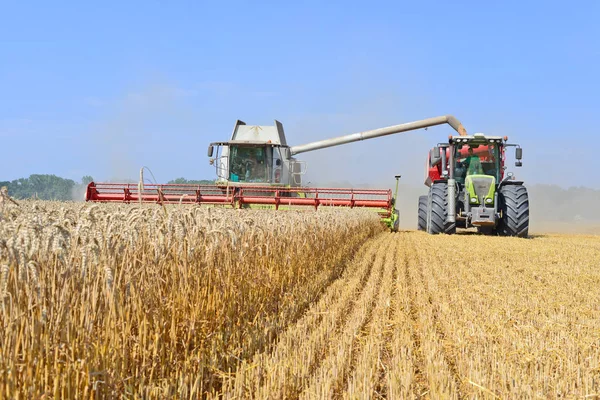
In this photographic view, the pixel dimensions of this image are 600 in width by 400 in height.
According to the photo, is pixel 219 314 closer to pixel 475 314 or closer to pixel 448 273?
pixel 475 314

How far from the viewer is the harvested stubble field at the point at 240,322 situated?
2.36 meters

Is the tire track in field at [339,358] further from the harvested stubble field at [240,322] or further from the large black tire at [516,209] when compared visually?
the large black tire at [516,209]

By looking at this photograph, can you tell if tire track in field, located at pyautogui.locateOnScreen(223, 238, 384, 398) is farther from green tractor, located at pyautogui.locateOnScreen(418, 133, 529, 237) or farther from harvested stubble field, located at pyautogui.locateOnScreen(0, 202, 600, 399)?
green tractor, located at pyautogui.locateOnScreen(418, 133, 529, 237)

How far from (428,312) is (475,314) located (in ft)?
1.33

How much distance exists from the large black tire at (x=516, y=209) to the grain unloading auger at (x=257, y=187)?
3325mm

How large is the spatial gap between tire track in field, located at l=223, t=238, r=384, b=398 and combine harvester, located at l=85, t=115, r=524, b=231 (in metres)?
7.67

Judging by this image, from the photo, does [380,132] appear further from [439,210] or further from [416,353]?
[416,353]

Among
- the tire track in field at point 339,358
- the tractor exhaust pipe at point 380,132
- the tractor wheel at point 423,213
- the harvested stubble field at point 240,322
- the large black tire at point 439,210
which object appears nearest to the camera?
the harvested stubble field at point 240,322

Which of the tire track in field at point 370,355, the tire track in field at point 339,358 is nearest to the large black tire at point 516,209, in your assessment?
the tire track in field at point 370,355

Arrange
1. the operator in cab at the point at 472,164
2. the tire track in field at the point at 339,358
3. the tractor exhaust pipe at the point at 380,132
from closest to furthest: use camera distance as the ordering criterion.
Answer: the tire track in field at the point at 339,358 < the operator in cab at the point at 472,164 < the tractor exhaust pipe at the point at 380,132

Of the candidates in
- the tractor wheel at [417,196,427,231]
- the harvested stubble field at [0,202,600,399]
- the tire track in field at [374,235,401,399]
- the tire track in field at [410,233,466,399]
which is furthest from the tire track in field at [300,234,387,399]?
the tractor wheel at [417,196,427,231]

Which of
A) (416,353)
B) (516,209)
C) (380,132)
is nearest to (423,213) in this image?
(516,209)

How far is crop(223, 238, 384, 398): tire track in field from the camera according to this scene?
3164 mm

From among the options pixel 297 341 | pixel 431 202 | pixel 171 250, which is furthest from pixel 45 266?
pixel 431 202
